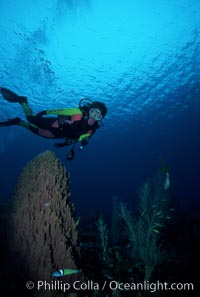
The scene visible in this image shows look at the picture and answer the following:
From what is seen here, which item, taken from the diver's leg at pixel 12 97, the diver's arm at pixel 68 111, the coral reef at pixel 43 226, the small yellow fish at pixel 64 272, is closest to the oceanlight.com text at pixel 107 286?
the coral reef at pixel 43 226

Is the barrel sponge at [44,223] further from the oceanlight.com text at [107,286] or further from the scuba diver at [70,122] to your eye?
the scuba diver at [70,122]

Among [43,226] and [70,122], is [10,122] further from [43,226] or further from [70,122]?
[43,226]

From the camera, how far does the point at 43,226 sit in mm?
4406

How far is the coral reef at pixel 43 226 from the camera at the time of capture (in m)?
4.26

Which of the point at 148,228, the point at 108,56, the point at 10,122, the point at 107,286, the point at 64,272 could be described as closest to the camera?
the point at 64,272

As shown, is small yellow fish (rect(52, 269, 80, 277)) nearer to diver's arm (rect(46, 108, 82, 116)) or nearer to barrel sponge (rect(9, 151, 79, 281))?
barrel sponge (rect(9, 151, 79, 281))

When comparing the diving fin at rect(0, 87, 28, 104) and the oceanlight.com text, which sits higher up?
the diving fin at rect(0, 87, 28, 104)

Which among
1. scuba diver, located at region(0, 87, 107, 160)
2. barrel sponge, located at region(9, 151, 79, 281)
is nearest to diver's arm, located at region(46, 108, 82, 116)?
scuba diver, located at region(0, 87, 107, 160)

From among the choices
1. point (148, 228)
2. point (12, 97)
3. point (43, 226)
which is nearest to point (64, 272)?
point (43, 226)

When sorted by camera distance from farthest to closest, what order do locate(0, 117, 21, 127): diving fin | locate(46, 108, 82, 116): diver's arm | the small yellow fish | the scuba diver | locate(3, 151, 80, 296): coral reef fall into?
1. locate(0, 117, 21, 127): diving fin
2. locate(46, 108, 82, 116): diver's arm
3. the scuba diver
4. locate(3, 151, 80, 296): coral reef
5. the small yellow fish

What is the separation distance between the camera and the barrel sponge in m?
4.26

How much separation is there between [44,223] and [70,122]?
3.17 metres

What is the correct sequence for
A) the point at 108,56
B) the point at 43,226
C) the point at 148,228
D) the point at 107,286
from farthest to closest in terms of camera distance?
the point at 108,56, the point at 148,228, the point at 107,286, the point at 43,226

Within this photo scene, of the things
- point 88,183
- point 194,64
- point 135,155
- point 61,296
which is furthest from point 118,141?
point 88,183
